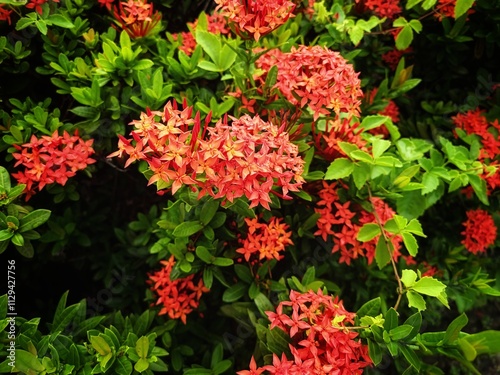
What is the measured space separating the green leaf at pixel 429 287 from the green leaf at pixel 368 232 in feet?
0.91

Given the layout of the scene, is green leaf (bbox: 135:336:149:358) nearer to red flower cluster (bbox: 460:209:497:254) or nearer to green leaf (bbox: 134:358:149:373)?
green leaf (bbox: 134:358:149:373)

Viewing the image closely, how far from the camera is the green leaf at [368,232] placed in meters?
1.78

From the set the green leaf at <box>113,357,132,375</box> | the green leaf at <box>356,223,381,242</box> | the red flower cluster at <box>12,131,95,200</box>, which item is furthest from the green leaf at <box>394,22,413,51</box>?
the green leaf at <box>113,357,132,375</box>

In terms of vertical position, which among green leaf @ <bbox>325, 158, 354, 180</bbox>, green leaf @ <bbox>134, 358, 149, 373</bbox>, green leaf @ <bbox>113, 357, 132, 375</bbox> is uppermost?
green leaf @ <bbox>325, 158, 354, 180</bbox>

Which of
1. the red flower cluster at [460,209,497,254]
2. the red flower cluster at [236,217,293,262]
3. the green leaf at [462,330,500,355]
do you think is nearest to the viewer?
the green leaf at [462,330,500,355]

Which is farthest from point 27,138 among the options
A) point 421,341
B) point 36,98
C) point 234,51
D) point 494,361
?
point 494,361

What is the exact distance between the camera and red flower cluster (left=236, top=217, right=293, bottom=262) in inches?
75.4

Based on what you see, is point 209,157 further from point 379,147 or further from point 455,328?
point 455,328

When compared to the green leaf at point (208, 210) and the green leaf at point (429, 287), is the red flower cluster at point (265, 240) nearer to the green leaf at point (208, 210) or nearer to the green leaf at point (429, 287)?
the green leaf at point (208, 210)

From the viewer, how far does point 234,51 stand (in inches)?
74.2

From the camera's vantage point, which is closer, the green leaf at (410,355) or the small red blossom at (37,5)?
the green leaf at (410,355)

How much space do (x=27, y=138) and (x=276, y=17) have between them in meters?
1.20

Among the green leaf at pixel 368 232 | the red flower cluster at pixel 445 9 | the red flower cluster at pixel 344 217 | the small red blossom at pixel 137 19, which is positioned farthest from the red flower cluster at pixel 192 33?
the green leaf at pixel 368 232

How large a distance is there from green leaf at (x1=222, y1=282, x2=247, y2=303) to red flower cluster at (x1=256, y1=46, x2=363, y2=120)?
2.81 ft
